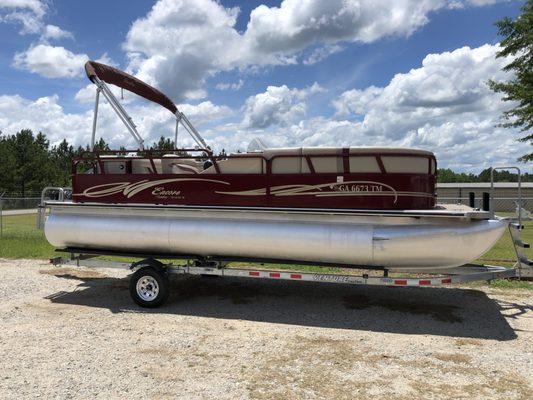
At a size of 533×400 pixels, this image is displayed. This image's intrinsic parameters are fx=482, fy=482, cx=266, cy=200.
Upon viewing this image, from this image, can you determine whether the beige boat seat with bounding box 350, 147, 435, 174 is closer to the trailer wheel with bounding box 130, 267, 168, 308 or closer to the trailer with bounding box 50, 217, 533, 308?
the trailer with bounding box 50, 217, 533, 308

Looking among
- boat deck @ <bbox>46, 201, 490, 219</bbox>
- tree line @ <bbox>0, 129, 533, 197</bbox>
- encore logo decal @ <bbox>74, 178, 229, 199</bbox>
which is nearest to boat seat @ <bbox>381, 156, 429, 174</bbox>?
boat deck @ <bbox>46, 201, 490, 219</bbox>

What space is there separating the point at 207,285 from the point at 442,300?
396 cm

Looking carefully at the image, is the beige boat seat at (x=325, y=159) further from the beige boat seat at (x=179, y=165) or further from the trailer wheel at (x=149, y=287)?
the trailer wheel at (x=149, y=287)

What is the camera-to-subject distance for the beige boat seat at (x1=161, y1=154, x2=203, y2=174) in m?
7.48

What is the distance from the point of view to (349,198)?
21.3ft

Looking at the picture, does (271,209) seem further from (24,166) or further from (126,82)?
(24,166)

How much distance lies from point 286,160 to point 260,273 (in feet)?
5.43

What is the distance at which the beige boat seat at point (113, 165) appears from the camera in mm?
7719

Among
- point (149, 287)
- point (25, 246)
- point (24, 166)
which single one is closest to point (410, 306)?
point (149, 287)

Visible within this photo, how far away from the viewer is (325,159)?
21.6ft

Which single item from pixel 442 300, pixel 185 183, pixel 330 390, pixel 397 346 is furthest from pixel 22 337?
pixel 442 300

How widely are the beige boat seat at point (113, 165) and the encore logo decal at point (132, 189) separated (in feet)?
0.90

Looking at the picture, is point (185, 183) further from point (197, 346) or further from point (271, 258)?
point (197, 346)

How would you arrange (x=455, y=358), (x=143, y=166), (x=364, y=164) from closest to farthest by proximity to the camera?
(x=455, y=358) < (x=364, y=164) < (x=143, y=166)
